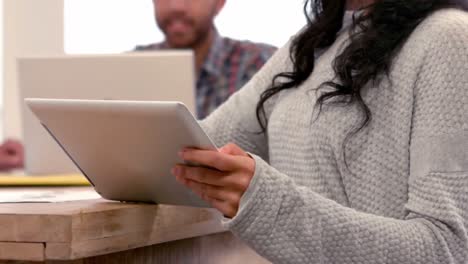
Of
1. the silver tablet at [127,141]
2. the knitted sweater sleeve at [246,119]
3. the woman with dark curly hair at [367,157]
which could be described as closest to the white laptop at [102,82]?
the knitted sweater sleeve at [246,119]

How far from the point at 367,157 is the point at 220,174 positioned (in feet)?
0.83

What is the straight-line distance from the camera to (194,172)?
102 cm

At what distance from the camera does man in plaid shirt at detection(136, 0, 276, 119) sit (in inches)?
124

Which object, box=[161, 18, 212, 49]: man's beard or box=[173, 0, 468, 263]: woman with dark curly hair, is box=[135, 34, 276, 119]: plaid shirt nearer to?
→ box=[161, 18, 212, 49]: man's beard

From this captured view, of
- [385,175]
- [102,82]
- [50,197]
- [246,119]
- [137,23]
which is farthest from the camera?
[137,23]

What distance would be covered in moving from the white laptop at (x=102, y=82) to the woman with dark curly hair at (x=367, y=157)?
1.96ft

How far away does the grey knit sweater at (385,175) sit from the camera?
1.05 m

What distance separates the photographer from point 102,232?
1021 mm

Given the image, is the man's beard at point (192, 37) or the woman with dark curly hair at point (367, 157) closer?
the woman with dark curly hair at point (367, 157)

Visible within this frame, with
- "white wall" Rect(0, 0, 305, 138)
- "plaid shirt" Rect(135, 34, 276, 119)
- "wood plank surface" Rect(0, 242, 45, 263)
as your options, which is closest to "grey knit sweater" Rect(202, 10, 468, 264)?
"wood plank surface" Rect(0, 242, 45, 263)

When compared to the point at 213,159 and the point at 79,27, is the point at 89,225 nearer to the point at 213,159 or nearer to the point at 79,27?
the point at 213,159

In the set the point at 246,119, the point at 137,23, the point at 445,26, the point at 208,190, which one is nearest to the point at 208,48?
the point at 137,23

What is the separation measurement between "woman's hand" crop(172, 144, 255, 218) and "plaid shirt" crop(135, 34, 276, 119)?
204cm

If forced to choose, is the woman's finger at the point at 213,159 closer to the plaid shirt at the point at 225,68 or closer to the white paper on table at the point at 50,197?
the white paper on table at the point at 50,197
